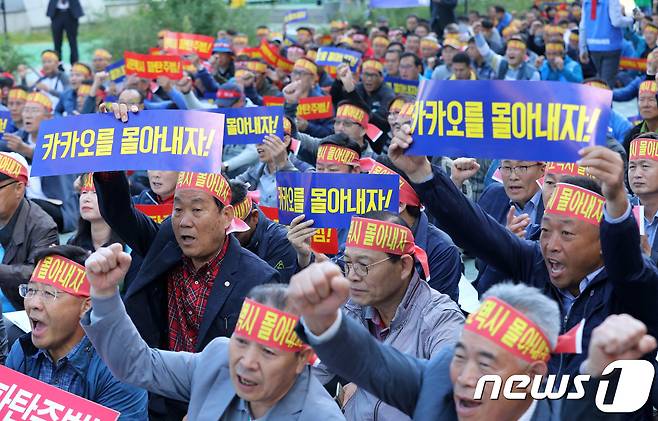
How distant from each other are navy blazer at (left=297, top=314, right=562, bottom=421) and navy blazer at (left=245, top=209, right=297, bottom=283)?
2.82 metres

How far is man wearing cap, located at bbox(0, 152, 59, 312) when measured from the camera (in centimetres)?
664

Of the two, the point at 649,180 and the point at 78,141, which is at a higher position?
the point at 78,141

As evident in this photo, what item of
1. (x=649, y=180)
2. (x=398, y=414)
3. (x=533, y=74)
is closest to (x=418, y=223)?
(x=649, y=180)

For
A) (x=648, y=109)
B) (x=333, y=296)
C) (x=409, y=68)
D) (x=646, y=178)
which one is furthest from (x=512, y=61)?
(x=333, y=296)

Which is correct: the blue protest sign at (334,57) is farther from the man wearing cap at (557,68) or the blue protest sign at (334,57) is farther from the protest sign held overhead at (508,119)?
the protest sign held overhead at (508,119)

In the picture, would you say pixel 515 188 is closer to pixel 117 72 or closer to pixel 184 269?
pixel 184 269

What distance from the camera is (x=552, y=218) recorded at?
14.8 ft

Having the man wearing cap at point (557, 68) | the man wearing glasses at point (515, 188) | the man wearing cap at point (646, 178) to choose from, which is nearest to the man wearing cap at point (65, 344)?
the man wearing glasses at point (515, 188)

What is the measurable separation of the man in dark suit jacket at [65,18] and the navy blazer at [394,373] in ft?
59.9

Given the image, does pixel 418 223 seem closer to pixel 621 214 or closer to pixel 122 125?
pixel 122 125

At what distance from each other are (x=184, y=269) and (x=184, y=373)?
1293 mm

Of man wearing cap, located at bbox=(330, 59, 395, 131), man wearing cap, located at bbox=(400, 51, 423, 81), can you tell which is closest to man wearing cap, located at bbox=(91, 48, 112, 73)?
man wearing cap, located at bbox=(400, 51, 423, 81)

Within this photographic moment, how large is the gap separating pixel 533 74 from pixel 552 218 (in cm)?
1171

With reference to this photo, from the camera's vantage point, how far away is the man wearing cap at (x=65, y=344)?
4523 mm
